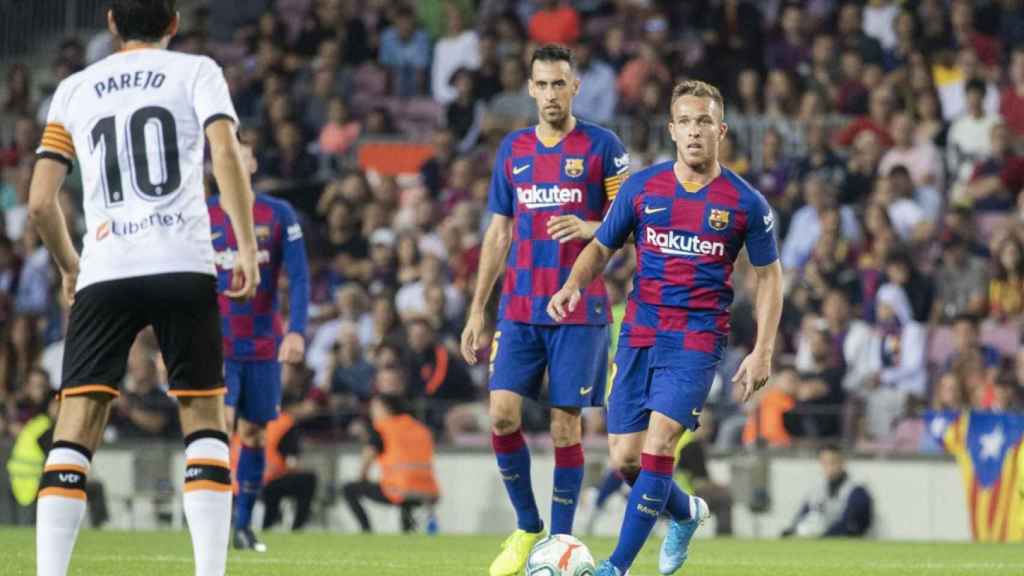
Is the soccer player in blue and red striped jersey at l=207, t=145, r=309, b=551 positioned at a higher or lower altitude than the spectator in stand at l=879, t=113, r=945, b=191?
lower

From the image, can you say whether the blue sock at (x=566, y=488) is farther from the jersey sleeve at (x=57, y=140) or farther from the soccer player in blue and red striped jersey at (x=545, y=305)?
the jersey sleeve at (x=57, y=140)

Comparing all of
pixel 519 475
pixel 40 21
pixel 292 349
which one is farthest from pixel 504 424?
pixel 40 21

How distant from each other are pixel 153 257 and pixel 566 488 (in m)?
3.32

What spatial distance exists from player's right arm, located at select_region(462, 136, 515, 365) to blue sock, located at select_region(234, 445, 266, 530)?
8.53 ft

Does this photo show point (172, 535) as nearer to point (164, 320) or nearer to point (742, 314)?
point (742, 314)

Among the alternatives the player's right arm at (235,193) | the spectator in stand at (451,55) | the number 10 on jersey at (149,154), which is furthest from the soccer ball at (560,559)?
the spectator in stand at (451,55)

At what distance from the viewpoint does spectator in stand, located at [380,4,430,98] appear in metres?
22.5

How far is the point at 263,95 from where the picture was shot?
72.3ft

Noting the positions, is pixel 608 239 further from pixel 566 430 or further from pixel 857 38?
pixel 857 38

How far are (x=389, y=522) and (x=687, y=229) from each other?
8396 millimetres

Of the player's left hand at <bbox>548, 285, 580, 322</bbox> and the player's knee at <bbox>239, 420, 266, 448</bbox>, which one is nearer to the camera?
the player's left hand at <bbox>548, 285, 580, 322</bbox>

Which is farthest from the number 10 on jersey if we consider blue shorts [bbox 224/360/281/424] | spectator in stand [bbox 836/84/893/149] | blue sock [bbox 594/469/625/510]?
spectator in stand [bbox 836/84/893/149]

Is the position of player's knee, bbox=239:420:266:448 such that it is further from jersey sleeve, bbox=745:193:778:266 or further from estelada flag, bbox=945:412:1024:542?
estelada flag, bbox=945:412:1024:542

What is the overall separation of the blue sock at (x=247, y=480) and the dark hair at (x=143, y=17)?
5.29m
